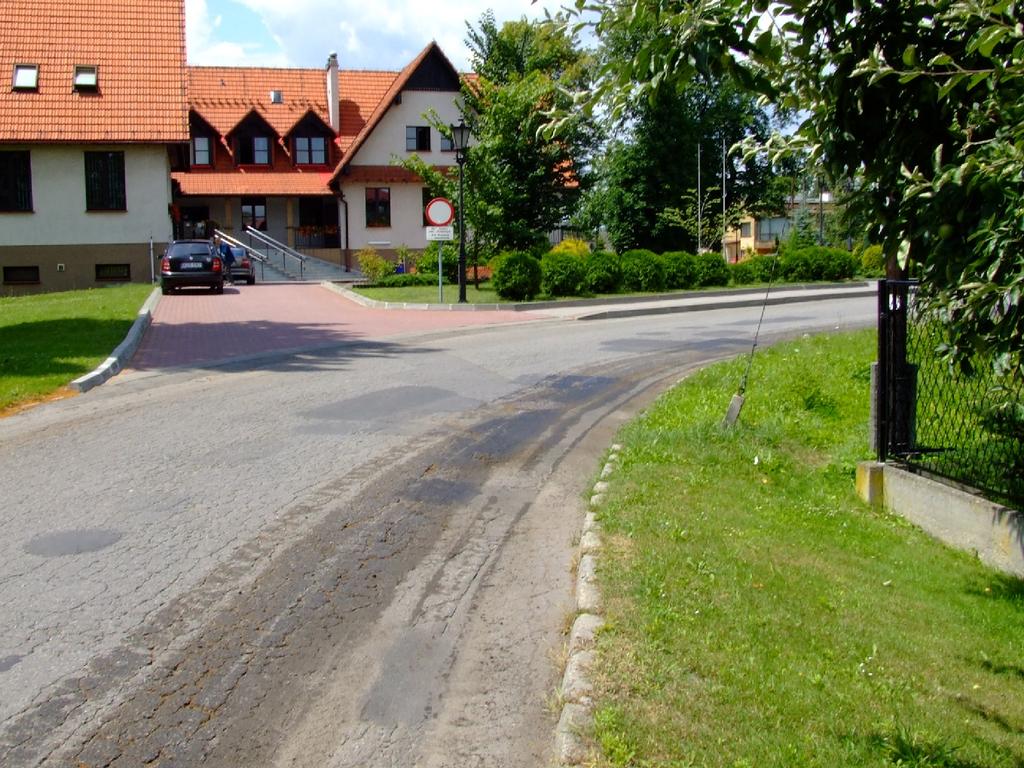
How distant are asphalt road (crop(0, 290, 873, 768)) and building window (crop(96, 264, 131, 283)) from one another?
2668cm

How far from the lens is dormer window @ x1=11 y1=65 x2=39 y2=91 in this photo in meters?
36.8

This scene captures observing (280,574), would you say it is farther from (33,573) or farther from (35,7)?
(35,7)

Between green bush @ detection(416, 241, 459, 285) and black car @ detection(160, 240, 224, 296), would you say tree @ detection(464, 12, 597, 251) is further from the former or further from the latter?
black car @ detection(160, 240, 224, 296)

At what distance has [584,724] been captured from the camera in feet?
12.8

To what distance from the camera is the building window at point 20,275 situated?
36250mm

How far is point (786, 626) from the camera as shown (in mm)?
4965

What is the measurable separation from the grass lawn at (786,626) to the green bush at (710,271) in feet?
75.1

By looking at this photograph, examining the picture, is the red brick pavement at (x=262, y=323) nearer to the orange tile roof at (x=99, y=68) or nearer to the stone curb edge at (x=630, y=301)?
the stone curb edge at (x=630, y=301)

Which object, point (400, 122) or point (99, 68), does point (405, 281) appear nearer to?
point (99, 68)

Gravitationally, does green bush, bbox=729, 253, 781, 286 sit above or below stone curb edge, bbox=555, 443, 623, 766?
above

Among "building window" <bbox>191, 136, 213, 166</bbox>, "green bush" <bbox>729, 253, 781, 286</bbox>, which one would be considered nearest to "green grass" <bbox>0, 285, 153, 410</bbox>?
"green bush" <bbox>729, 253, 781, 286</bbox>

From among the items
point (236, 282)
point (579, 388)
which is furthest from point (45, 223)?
point (579, 388)

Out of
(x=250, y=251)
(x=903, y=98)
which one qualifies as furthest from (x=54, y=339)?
(x=250, y=251)

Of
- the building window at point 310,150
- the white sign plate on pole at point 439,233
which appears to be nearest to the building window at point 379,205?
the building window at point 310,150
